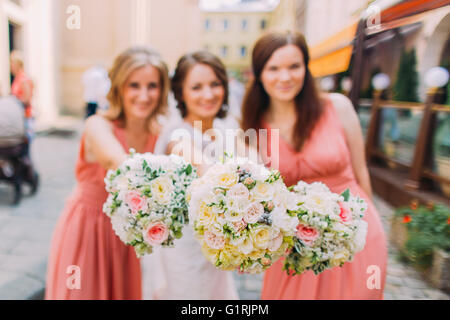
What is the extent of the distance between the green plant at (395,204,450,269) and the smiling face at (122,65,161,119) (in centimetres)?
265

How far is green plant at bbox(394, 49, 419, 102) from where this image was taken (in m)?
5.59

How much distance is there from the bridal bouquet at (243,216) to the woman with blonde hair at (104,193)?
0.89 m

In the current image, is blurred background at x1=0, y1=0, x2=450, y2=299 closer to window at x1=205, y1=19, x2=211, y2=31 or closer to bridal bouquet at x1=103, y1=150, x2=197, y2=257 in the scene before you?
bridal bouquet at x1=103, y1=150, x2=197, y2=257

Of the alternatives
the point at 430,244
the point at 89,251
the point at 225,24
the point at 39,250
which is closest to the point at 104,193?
the point at 89,251

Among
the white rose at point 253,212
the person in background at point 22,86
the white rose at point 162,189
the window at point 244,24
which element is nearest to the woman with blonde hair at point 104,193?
the white rose at point 162,189

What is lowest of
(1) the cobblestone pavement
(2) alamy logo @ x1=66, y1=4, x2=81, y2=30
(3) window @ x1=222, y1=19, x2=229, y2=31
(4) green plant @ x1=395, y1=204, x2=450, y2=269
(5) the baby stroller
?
(1) the cobblestone pavement

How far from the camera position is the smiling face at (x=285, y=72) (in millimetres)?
1698

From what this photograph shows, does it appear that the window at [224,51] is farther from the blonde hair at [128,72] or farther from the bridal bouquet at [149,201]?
the bridal bouquet at [149,201]

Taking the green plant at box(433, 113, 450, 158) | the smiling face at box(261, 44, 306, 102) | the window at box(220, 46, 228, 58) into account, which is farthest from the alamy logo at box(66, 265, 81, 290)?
the window at box(220, 46, 228, 58)

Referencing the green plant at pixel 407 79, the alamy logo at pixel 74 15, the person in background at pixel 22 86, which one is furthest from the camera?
the person in background at pixel 22 86

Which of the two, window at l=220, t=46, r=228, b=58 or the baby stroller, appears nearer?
the baby stroller

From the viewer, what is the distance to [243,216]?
1134 millimetres

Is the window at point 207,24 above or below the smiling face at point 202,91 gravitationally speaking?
above
